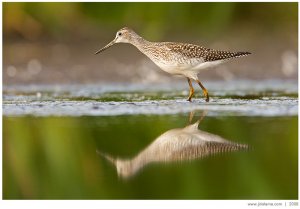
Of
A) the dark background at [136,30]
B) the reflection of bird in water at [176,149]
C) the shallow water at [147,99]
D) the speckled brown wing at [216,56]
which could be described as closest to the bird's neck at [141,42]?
the shallow water at [147,99]

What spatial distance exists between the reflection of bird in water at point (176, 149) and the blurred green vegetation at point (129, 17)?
730cm

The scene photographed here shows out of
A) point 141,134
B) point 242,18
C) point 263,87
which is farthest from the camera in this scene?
point 242,18

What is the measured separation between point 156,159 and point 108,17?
8389 millimetres

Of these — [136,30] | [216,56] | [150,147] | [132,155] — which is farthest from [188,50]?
[136,30]

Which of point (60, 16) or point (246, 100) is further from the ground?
point (60, 16)

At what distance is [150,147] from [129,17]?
797 cm

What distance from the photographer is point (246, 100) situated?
11469 mm

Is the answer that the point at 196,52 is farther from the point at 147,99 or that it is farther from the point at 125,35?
the point at 125,35

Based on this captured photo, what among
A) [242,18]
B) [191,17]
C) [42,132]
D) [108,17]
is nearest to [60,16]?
[108,17]

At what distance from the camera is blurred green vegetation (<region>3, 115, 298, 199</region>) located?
701 cm

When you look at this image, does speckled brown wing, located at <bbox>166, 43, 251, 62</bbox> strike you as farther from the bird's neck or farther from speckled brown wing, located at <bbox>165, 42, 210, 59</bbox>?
the bird's neck

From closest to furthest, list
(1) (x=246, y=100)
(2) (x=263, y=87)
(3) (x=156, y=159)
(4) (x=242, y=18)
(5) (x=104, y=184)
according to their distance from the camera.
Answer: (5) (x=104, y=184), (3) (x=156, y=159), (1) (x=246, y=100), (2) (x=263, y=87), (4) (x=242, y=18)

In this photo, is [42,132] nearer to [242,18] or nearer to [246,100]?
[246,100]

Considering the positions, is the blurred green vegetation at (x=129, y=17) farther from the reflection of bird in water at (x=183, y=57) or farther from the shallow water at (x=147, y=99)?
the reflection of bird in water at (x=183, y=57)
